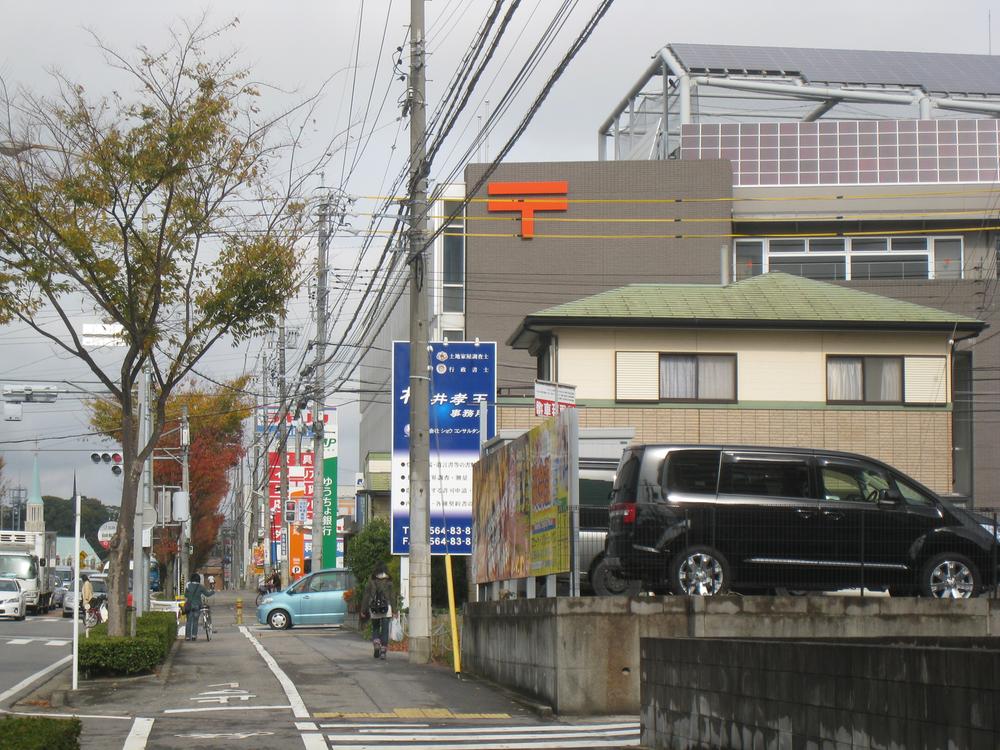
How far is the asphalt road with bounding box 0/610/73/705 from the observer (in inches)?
813

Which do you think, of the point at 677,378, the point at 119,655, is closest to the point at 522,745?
the point at 119,655

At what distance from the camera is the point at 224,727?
12.5m

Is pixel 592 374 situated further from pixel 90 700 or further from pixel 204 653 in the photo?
pixel 90 700

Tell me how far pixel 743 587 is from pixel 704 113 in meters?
38.8

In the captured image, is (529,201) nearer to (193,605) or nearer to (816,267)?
(816,267)

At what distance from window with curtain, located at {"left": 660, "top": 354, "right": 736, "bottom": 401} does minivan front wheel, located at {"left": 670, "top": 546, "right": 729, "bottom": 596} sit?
15.2 metres

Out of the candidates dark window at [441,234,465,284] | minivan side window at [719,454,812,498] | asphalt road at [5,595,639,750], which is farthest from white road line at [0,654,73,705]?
dark window at [441,234,465,284]

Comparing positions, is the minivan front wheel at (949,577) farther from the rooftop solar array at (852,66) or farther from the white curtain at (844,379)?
the rooftop solar array at (852,66)

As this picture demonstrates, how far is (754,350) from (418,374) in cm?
1108

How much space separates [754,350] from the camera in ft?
97.4

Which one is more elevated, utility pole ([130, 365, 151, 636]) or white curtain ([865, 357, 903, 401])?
white curtain ([865, 357, 903, 401])

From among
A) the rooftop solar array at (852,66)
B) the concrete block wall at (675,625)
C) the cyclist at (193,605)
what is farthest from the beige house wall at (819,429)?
the rooftop solar array at (852,66)

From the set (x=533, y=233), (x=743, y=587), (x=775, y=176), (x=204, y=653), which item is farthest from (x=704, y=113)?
(x=743, y=587)

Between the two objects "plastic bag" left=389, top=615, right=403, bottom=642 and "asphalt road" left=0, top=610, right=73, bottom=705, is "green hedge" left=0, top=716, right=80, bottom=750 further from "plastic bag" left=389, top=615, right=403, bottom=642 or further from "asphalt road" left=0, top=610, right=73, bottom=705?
"plastic bag" left=389, top=615, right=403, bottom=642
